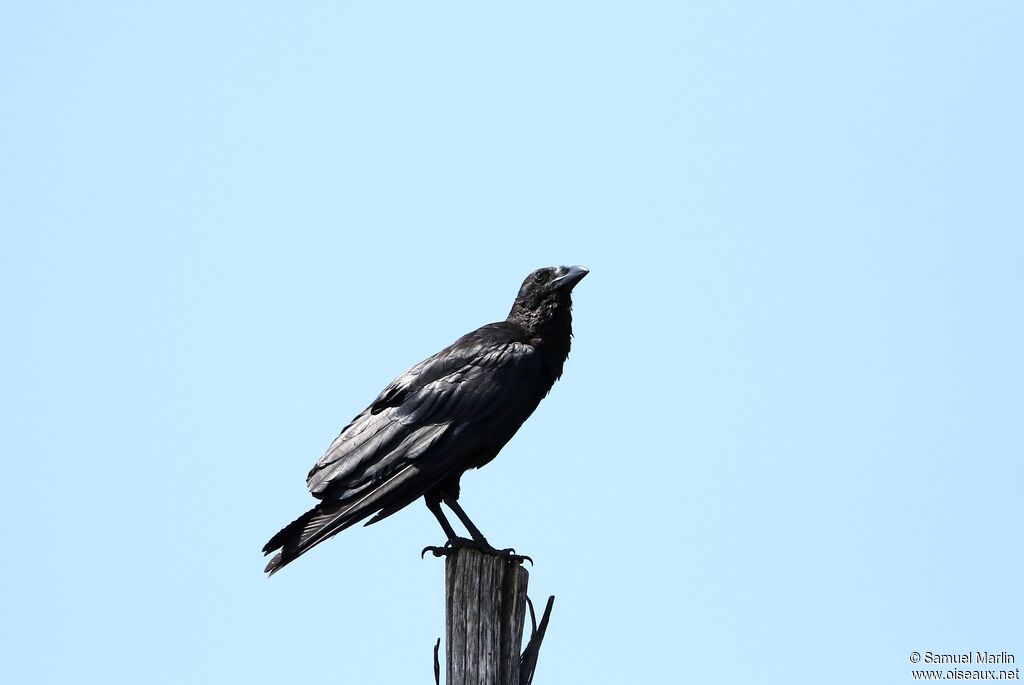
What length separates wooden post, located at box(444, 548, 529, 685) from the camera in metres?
5.34

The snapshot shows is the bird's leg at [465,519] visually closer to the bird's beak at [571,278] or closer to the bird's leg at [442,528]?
the bird's leg at [442,528]

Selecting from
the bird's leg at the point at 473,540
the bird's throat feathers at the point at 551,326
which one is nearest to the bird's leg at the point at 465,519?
the bird's leg at the point at 473,540

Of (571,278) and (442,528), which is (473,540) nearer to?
(442,528)

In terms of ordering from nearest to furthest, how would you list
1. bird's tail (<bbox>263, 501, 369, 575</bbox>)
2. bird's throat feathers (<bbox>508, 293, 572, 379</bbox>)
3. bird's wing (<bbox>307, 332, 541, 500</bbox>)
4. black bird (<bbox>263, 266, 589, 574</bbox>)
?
bird's tail (<bbox>263, 501, 369, 575</bbox>)
black bird (<bbox>263, 266, 589, 574</bbox>)
bird's wing (<bbox>307, 332, 541, 500</bbox>)
bird's throat feathers (<bbox>508, 293, 572, 379</bbox>)

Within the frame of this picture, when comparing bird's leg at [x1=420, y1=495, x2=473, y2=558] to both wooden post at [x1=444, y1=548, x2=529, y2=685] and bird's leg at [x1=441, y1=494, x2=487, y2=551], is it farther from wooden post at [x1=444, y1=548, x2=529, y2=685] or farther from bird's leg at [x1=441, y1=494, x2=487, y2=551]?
wooden post at [x1=444, y1=548, x2=529, y2=685]

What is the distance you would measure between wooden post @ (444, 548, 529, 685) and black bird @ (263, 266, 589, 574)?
107 cm

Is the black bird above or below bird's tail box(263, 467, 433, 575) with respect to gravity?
above

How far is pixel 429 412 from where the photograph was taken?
7.09 metres

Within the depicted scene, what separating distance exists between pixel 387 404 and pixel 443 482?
1.97 ft

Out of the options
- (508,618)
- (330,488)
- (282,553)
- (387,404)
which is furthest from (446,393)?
(508,618)

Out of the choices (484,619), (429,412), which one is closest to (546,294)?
(429,412)

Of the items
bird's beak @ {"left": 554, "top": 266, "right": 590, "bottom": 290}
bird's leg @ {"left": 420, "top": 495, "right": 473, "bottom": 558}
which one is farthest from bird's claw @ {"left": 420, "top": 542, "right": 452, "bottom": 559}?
bird's beak @ {"left": 554, "top": 266, "right": 590, "bottom": 290}

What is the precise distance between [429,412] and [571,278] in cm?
163

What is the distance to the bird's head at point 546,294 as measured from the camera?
813 cm
